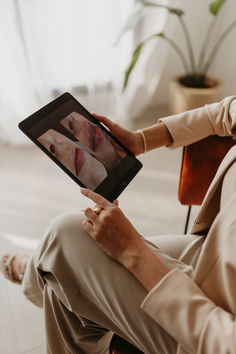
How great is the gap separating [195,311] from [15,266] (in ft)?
2.84

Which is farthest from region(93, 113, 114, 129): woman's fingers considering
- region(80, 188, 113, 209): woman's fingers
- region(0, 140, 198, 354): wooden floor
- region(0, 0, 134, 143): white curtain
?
region(0, 0, 134, 143): white curtain

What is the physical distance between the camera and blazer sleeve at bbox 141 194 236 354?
60 cm

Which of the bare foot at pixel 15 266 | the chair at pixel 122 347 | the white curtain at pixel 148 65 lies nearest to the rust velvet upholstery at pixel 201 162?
the chair at pixel 122 347

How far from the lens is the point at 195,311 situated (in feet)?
2.06

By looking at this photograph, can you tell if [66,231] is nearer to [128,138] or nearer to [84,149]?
[84,149]

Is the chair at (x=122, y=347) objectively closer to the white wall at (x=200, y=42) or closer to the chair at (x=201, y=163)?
the chair at (x=201, y=163)

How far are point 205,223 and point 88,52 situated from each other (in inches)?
62.9

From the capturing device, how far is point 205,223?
90cm

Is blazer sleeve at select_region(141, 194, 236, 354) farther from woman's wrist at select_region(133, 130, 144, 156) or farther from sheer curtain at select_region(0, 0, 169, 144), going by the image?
sheer curtain at select_region(0, 0, 169, 144)

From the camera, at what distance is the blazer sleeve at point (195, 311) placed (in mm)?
595

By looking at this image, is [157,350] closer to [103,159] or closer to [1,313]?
[103,159]

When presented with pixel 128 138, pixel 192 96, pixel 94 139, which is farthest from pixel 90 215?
pixel 192 96

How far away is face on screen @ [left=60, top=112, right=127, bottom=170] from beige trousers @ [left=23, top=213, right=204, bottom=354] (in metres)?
0.19

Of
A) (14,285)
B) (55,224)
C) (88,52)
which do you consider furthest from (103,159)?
(88,52)
